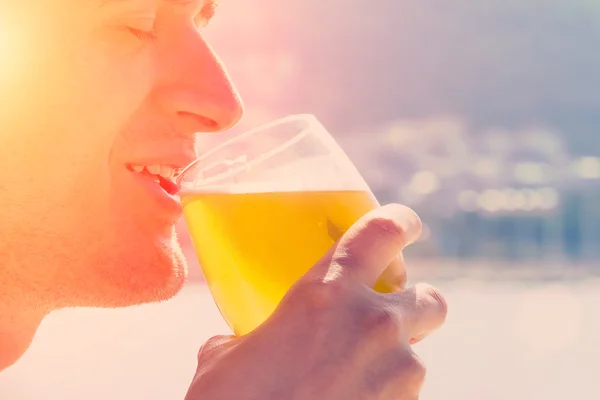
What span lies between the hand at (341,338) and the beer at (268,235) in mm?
88

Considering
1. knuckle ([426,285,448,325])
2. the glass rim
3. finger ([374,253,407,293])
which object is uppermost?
the glass rim

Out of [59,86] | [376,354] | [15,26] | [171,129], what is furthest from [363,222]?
[15,26]

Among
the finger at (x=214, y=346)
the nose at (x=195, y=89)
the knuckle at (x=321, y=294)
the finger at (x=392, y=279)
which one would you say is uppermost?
the nose at (x=195, y=89)

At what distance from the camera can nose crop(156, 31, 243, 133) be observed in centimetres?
153

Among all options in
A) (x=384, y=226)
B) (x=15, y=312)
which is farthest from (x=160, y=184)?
(x=384, y=226)

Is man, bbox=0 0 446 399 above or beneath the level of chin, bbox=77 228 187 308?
above

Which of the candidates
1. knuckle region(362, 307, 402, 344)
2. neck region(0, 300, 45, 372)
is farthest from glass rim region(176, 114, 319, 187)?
neck region(0, 300, 45, 372)

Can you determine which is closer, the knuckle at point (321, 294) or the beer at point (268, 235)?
the knuckle at point (321, 294)

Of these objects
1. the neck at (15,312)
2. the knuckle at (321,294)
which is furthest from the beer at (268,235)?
the neck at (15,312)

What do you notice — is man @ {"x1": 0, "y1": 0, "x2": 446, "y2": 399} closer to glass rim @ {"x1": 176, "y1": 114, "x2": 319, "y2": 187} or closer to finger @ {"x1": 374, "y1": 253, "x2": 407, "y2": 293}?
glass rim @ {"x1": 176, "y1": 114, "x2": 319, "y2": 187}

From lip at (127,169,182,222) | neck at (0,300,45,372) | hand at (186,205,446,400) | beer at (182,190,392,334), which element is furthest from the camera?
neck at (0,300,45,372)

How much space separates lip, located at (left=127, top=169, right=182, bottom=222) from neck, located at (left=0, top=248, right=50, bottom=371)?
0.43 meters

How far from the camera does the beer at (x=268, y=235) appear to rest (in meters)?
1.01

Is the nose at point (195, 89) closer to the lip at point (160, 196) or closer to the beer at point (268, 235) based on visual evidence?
the lip at point (160, 196)
